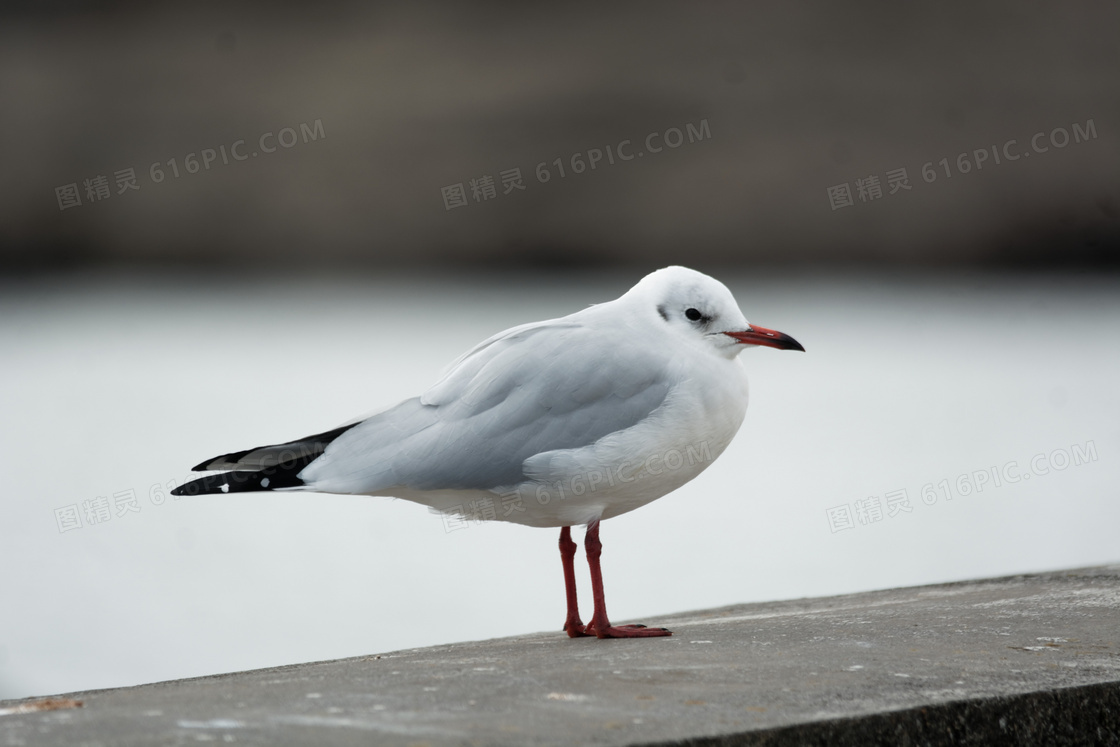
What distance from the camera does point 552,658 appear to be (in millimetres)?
2707

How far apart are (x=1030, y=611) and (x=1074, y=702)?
98 centimetres

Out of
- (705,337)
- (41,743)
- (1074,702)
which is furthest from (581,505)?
(41,743)

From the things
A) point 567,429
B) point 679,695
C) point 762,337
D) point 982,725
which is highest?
point 762,337

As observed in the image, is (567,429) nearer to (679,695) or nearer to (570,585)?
(570,585)

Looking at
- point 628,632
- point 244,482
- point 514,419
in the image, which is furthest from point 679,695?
point 244,482

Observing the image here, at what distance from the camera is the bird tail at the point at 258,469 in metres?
3.22

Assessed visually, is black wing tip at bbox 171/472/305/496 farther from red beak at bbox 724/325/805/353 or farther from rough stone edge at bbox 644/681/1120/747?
rough stone edge at bbox 644/681/1120/747

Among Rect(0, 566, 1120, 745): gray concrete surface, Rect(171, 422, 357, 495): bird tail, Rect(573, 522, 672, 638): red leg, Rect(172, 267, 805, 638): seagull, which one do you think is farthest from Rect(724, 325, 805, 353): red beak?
Rect(171, 422, 357, 495): bird tail

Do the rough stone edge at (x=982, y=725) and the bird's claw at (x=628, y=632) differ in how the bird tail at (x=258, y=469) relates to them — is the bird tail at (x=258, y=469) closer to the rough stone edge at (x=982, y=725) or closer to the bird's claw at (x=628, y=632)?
the bird's claw at (x=628, y=632)

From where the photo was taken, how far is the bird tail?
322cm

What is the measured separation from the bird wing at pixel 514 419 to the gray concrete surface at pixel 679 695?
0.46m

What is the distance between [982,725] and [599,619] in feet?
3.87

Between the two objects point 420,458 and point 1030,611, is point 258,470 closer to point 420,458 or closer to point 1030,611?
point 420,458

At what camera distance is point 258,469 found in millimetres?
3258
